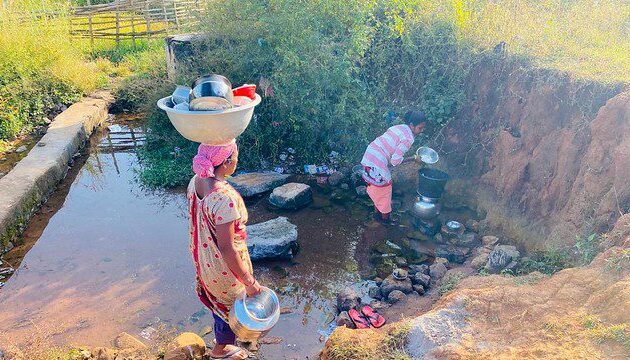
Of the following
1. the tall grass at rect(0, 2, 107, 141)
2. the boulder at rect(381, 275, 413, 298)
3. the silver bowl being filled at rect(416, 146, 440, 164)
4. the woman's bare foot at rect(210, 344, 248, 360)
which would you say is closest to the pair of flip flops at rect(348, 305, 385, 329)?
the boulder at rect(381, 275, 413, 298)

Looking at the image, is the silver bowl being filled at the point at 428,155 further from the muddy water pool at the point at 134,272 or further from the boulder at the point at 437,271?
the boulder at the point at 437,271

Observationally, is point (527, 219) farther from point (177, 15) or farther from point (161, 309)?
point (177, 15)

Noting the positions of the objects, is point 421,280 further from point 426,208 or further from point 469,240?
point 426,208

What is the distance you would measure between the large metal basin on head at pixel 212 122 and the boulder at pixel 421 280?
9.34 ft

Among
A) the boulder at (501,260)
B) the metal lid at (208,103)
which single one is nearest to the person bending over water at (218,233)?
the metal lid at (208,103)

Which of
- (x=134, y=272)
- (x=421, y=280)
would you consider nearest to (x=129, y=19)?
(x=134, y=272)

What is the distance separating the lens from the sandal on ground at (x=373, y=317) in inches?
153

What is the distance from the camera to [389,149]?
532 centimetres

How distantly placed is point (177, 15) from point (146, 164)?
369 inches

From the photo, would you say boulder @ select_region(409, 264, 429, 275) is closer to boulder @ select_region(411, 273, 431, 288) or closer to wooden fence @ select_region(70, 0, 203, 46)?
boulder @ select_region(411, 273, 431, 288)

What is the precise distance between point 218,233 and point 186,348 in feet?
4.29

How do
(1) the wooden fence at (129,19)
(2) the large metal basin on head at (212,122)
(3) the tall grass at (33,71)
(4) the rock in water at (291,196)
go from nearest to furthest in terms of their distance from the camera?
(2) the large metal basin on head at (212,122) → (4) the rock in water at (291,196) → (3) the tall grass at (33,71) → (1) the wooden fence at (129,19)

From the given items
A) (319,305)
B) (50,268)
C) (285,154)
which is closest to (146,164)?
(285,154)

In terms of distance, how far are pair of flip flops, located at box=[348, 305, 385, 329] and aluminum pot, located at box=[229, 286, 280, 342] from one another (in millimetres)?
1407
